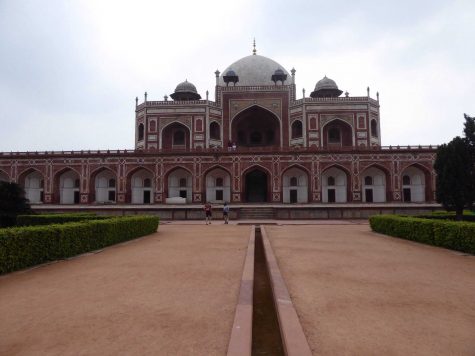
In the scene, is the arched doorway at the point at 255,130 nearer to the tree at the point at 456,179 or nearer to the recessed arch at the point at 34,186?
the recessed arch at the point at 34,186

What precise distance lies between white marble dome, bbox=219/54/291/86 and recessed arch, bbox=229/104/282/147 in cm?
504

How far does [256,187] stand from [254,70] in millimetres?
15613

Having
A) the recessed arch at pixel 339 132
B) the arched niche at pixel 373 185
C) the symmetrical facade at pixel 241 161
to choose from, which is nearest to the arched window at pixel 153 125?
the symmetrical facade at pixel 241 161

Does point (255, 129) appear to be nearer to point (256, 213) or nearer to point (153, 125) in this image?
point (153, 125)

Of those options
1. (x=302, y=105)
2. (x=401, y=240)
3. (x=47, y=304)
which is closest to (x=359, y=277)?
(x=47, y=304)

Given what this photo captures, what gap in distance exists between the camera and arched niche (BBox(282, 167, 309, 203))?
1243 inches

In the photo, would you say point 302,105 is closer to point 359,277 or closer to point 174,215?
point 174,215

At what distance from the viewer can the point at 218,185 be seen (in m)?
32.2

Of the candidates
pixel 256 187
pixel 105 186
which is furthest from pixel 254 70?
pixel 105 186

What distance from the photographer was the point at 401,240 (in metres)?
11.6

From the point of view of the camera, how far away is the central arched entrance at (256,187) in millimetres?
34062

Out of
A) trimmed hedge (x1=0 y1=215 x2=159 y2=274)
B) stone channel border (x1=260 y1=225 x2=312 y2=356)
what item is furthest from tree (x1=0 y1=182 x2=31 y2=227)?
stone channel border (x1=260 y1=225 x2=312 y2=356)

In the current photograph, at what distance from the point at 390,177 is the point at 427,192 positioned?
3.36 meters

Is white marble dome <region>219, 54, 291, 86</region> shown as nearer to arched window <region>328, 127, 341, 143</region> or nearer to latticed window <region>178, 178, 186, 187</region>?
arched window <region>328, 127, 341, 143</region>
